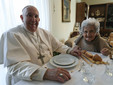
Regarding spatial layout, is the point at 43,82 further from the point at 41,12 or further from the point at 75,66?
the point at 41,12

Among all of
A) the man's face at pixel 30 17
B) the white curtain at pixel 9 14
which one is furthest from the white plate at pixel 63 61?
the white curtain at pixel 9 14

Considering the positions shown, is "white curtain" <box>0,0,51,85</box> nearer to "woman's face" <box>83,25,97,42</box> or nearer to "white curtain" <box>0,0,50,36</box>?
"white curtain" <box>0,0,50,36</box>

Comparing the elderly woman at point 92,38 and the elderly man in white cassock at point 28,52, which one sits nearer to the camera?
the elderly man in white cassock at point 28,52

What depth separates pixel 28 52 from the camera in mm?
904

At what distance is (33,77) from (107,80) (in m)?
0.48

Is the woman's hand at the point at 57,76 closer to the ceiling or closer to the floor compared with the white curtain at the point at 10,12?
closer to the floor

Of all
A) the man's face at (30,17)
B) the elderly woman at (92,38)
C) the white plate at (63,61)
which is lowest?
the white plate at (63,61)

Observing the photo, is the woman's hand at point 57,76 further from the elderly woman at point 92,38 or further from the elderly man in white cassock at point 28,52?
the elderly woman at point 92,38

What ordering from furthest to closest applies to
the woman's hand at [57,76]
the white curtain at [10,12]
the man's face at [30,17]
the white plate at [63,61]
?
1. the white curtain at [10,12]
2. the man's face at [30,17]
3. the white plate at [63,61]
4. the woman's hand at [57,76]

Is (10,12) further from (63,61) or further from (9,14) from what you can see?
(63,61)

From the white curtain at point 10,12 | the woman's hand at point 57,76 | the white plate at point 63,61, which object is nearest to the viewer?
the woman's hand at point 57,76

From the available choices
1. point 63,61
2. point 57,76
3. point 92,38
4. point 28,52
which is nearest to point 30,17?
point 28,52

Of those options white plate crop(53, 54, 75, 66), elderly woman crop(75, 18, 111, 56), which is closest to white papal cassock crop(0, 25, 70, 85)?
white plate crop(53, 54, 75, 66)

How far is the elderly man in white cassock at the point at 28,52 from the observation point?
0.61 metres
